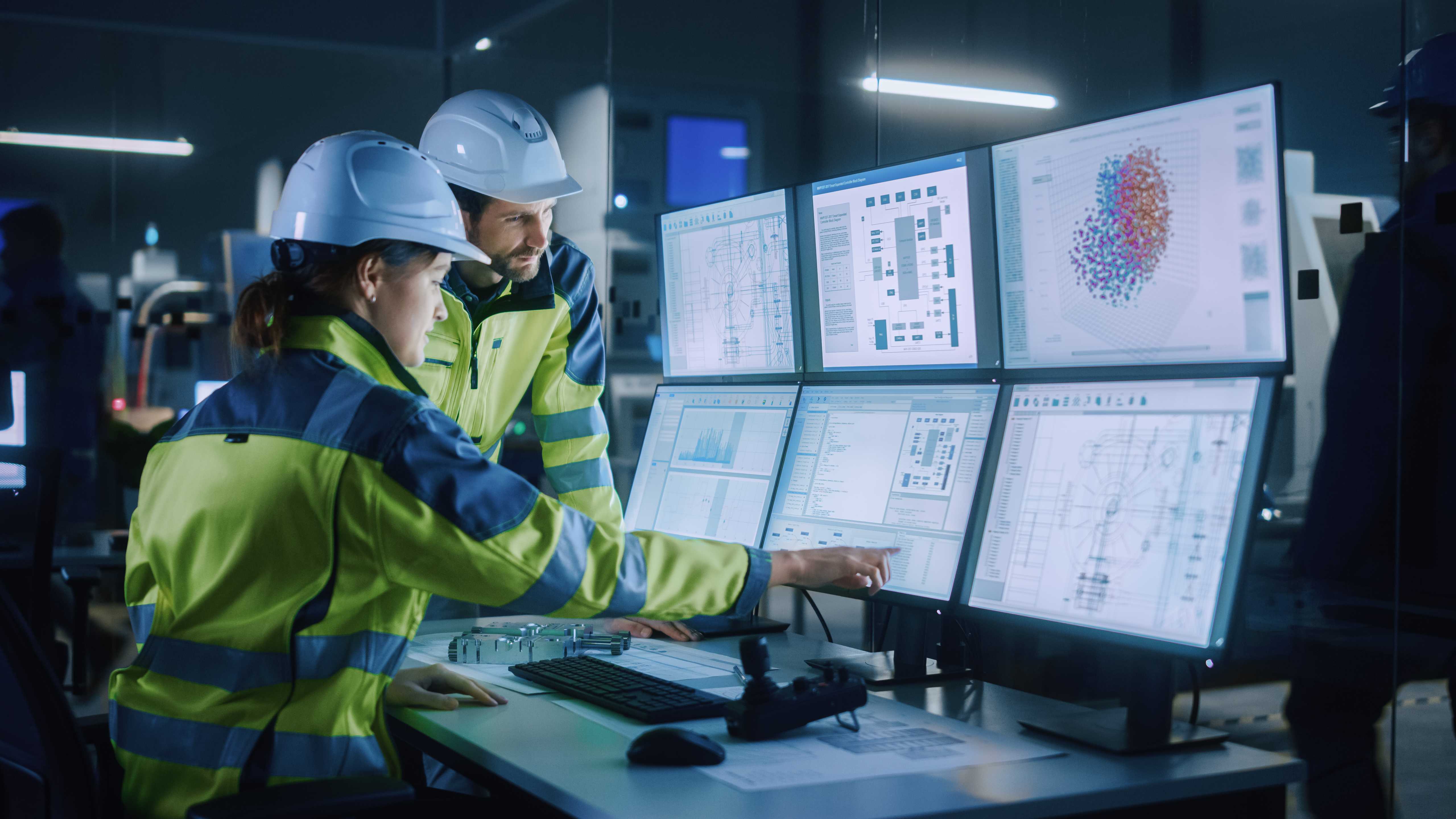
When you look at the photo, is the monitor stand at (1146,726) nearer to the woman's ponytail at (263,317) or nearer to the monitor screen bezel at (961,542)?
the monitor screen bezel at (961,542)

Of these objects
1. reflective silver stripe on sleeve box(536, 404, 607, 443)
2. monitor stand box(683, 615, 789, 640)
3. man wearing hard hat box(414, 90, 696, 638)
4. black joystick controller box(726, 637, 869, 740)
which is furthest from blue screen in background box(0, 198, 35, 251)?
black joystick controller box(726, 637, 869, 740)

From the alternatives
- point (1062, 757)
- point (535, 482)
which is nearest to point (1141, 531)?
point (1062, 757)

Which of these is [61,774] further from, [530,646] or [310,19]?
[310,19]

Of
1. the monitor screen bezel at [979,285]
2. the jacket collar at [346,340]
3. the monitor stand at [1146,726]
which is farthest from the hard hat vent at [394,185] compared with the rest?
the monitor stand at [1146,726]

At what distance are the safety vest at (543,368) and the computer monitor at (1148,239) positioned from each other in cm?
99

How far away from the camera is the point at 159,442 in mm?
1438

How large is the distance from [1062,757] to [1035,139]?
0.76 meters

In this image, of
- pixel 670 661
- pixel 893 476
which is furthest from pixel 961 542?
pixel 670 661

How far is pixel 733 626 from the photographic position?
7.03ft

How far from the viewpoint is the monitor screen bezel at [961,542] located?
1.56 metres

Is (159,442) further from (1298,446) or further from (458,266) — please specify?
(1298,446)

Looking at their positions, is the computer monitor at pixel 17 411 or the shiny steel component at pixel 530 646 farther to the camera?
the computer monitor at pixel 17 411

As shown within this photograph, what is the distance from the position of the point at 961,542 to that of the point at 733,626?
2.21ft

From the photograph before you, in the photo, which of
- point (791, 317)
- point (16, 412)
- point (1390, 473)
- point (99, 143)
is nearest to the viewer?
point (1390, 473)
